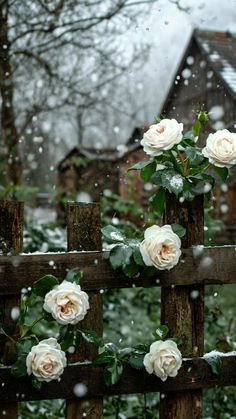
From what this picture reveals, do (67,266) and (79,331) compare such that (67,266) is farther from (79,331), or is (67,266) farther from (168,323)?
(168,323)

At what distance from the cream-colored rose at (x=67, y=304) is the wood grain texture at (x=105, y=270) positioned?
0.54ft

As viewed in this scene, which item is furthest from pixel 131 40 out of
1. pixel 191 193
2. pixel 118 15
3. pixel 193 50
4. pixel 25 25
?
pixel 193 50

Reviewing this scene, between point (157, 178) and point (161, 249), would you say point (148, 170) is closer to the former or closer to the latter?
point (157, 178)

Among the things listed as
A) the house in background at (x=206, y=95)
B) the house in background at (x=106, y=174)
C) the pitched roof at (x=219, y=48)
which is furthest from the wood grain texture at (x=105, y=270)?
the pitched roof at (x=219, y=48)

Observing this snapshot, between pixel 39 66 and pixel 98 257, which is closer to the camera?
pixel 98 257

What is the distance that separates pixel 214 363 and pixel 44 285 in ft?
2.66

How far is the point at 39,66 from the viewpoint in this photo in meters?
7.20

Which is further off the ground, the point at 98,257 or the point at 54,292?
the point at 98,257

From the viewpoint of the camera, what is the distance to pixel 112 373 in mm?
2377

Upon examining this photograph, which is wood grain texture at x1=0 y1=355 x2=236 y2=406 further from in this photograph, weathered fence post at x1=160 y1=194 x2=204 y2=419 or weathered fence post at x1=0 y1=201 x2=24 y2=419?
weathered fence post at x1=0 y1=201 x2=24 y2=419

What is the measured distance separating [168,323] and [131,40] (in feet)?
15.0

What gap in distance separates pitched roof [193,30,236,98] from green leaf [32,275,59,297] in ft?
15.0

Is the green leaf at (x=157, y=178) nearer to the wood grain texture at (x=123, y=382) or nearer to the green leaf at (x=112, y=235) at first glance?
the green leaf at (x=112, y=235)

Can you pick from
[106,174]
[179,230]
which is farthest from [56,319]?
[106,174]
